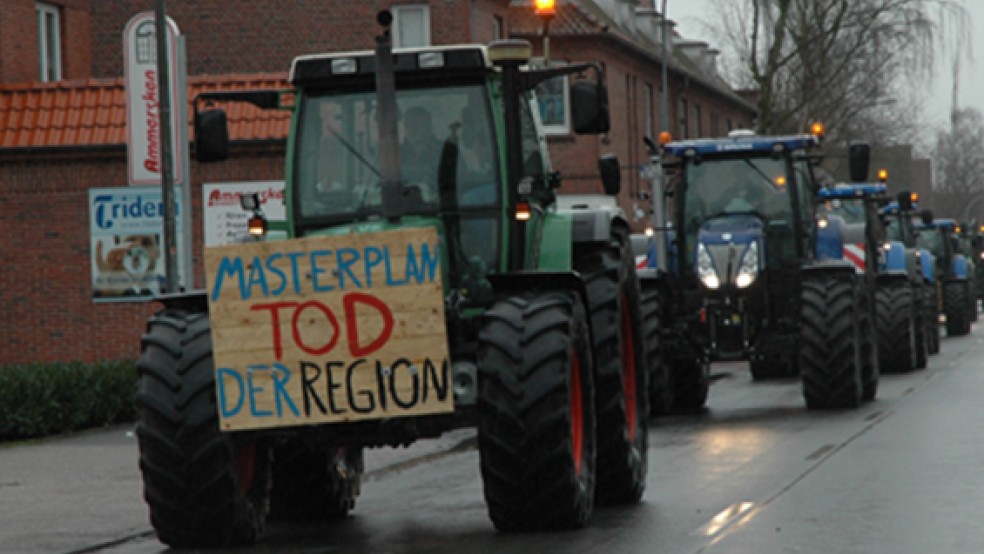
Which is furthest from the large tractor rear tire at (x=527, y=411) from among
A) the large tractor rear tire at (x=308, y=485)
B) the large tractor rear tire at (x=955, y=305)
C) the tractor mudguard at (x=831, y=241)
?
the large tractor rear tire at (x=955, y=305)

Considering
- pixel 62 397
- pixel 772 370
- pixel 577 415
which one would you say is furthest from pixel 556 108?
pixel 577 415

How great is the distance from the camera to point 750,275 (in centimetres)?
2103

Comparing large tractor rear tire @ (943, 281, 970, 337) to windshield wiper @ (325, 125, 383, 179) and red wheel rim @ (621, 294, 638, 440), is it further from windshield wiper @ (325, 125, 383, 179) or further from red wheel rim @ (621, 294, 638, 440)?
windshield wiper @ (325, 125, 383, 179)

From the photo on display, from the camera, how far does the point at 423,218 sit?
1172 centimetres

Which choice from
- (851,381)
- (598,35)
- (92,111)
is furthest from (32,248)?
(598,35)

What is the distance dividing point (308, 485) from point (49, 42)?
22.8m

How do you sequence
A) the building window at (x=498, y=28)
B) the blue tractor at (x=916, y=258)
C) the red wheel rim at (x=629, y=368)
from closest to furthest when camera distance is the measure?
the red wheel rim at (x=629, y=368), the blue tractor at (x=916, y=258), the building window at (x=498, y=28)

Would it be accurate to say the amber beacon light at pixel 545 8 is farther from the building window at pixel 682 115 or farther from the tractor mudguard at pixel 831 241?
the building window at pixel 682 115

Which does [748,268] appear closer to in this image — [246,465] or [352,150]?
[352,150]

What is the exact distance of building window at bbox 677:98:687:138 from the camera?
195 feet

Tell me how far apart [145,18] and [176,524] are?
41.0ft

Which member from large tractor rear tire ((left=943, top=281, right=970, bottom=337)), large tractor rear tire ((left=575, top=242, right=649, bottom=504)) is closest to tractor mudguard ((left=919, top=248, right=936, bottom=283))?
large tractor rear tire ((left=943, top=281, right=970, bottom=337))

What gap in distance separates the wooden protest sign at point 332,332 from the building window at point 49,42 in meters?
23.2

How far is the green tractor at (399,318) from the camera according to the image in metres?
10.5
